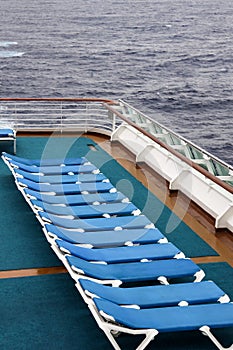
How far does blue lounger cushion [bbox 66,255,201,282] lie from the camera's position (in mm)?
3764

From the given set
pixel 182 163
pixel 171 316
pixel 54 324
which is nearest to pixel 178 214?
pixel 182 163

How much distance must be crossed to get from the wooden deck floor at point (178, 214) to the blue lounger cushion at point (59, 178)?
57 cm

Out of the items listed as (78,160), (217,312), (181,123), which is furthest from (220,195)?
(181,123)

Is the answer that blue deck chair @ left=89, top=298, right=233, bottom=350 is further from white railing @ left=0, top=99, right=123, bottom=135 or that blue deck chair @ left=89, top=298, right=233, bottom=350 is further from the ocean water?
the ocean water

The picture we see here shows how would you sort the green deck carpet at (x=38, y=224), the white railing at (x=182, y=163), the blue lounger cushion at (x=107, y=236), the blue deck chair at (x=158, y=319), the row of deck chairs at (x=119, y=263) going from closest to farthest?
the blue deck chair at (x=158, y=319), the row of deck chairs at (x=119, y=263), the blue lounger cushion at (x=107, y=236), the green deck carpet at (x=38, y=224), the white railing at (x=182, y=163)

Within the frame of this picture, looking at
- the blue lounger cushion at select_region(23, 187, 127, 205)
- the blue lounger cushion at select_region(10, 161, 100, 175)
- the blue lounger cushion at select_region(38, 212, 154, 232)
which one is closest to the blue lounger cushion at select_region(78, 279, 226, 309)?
the blue lounger cushion at select_region(38, 212, 154, 232)

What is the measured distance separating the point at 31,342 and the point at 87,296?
369 mm

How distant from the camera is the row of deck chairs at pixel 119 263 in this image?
128 inches

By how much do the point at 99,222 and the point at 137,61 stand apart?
35.0 meters

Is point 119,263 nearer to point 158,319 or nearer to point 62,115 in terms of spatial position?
point 158,319

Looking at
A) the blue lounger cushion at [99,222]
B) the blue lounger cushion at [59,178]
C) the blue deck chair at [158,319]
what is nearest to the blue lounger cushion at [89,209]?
the blue lounger cushion at [99,222]

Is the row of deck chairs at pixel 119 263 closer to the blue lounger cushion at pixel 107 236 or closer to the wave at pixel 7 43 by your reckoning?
the blue lounger cushion at pixel 107 236

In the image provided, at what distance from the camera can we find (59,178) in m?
5.82

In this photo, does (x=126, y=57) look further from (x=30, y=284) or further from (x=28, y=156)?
(x=30, y=284)
